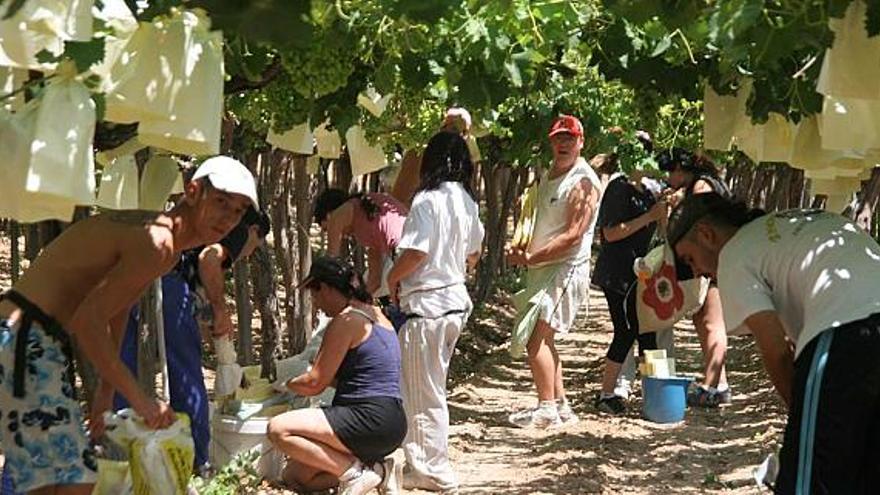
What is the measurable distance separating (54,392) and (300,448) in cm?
185

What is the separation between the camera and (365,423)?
5809mm

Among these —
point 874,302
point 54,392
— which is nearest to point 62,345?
point 54,392

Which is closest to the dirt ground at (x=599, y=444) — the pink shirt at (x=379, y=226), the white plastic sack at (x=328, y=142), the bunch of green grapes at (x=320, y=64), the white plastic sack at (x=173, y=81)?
the pink shirt at (x=379, y=226)

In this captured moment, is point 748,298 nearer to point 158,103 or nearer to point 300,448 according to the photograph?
point 158,103

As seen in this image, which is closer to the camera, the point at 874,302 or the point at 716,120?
the point at 874,302

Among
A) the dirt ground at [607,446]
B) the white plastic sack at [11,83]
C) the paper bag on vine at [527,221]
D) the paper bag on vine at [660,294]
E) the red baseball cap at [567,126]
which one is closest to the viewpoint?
the white plastic sack at [11,83]

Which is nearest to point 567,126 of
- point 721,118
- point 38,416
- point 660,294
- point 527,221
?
point 527,221

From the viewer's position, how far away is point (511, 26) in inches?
169

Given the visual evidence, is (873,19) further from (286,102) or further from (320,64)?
(286,102)

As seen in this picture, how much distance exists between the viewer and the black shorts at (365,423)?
5809mm

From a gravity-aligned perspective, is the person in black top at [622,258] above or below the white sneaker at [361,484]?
above

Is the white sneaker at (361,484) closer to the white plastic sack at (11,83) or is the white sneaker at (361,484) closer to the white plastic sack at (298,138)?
the white plastic sack at (298,138)

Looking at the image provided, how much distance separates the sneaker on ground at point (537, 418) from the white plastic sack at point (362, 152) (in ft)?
9.88

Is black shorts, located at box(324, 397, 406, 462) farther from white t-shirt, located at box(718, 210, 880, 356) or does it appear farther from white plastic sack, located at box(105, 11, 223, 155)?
white plastic sack, located at box(105, 11, 223, 155)
